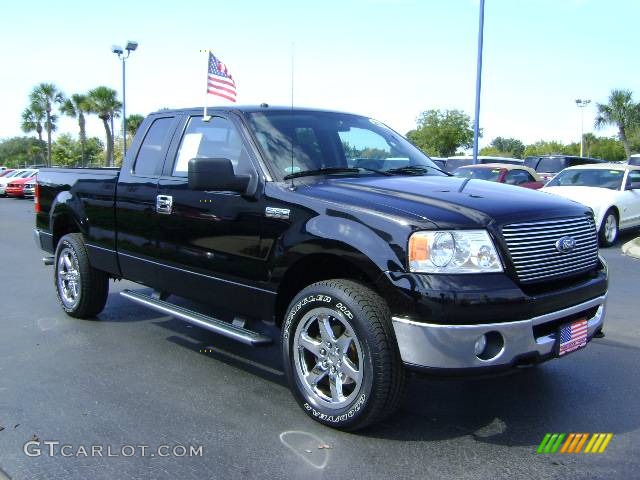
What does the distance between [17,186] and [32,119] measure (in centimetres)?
3910

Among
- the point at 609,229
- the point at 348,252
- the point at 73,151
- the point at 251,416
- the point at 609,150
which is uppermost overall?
the point at 609,150

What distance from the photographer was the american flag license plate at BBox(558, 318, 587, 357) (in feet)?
11.5

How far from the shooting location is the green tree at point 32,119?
64.1 meters

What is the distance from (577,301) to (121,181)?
12.2ft

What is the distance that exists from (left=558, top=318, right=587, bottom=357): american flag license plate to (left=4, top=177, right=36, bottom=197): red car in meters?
31.3

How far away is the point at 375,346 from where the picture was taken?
3.32 metres

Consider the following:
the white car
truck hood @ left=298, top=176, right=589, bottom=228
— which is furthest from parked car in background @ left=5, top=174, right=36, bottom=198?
truck hood @ left=298, top=176, right=589, bottom=228

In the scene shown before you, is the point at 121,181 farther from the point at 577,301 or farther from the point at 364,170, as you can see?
the point at 577,301

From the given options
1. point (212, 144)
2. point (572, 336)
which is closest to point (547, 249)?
point (572, 336)

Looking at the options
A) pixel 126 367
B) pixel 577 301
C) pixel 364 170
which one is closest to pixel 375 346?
pixel 577 301

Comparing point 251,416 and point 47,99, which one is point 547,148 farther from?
point 251,416

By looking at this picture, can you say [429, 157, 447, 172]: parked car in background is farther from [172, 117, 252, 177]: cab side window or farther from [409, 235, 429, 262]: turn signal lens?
[409, 235, 429, 262]: turn signal lens

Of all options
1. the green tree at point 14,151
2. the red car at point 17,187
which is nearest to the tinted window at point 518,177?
the red car at point 17,187

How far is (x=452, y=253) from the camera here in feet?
10.7
